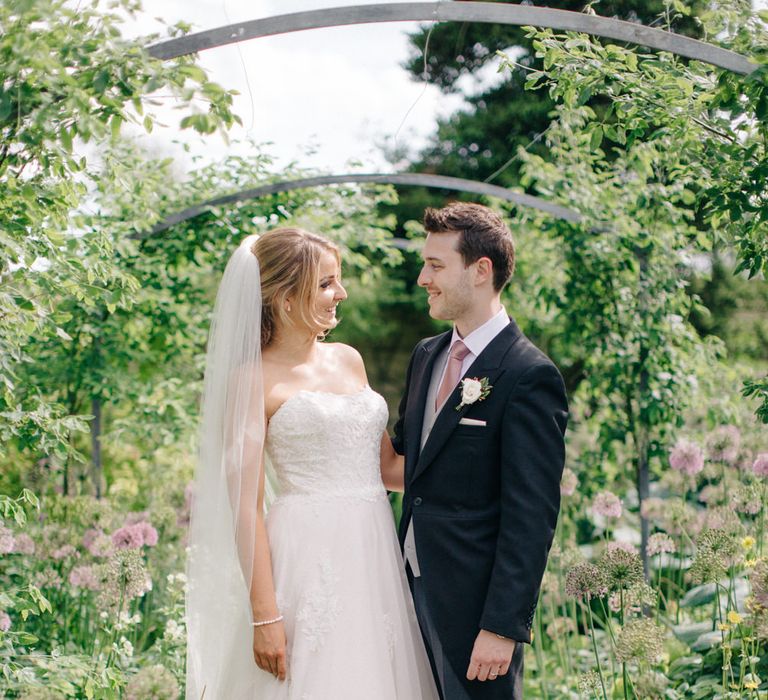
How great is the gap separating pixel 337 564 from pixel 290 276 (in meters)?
1.00

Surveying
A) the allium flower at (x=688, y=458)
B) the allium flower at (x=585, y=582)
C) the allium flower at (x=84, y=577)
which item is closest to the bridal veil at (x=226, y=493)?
the allium flower at (x=84, y=577)

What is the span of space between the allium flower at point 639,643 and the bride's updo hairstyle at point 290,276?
144 centimetres

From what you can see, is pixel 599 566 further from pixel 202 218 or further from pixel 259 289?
pixel 202 218

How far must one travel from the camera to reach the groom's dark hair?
111 inches

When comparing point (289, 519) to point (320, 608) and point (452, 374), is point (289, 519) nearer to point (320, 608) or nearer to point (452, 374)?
point (320, 608)

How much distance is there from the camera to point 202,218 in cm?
502

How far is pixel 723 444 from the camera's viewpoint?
4207mm

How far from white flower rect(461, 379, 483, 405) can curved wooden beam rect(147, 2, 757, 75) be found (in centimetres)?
115

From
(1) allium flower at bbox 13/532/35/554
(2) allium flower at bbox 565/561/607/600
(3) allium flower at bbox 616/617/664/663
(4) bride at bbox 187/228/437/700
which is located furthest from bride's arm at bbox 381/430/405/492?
(1) allium flower at bbox 13/532/35/554

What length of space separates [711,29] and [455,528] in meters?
1.86

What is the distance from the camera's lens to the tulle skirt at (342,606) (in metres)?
2.68

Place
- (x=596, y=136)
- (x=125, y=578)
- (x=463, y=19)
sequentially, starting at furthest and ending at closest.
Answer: (x=125, y=578)
(x=596, y=136)
(x=463, y=19)

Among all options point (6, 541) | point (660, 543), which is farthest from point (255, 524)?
point (660, 543)

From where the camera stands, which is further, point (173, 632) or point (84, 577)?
point (84, 577)
